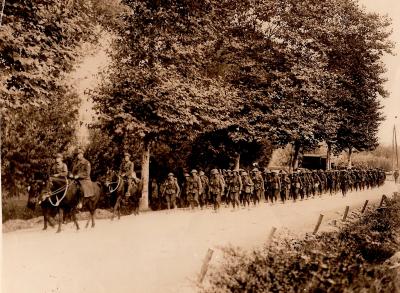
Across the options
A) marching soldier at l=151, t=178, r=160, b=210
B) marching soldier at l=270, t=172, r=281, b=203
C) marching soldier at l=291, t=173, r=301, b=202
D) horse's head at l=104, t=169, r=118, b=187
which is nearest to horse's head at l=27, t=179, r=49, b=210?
horse's head at l=104, t=169, r=118, b=187

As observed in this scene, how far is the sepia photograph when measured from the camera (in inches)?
265

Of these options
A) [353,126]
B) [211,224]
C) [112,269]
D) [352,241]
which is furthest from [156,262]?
[353,126]

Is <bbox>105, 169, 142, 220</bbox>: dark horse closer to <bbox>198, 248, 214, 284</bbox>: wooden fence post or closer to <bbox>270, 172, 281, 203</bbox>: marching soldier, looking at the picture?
<bbox>198, 248, 214, 284</bbox>: wooden fence post

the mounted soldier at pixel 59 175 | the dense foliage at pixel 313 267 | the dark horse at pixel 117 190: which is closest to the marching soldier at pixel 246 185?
the dark horse at pixel 117 190

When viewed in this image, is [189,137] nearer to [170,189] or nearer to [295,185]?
[170,189]

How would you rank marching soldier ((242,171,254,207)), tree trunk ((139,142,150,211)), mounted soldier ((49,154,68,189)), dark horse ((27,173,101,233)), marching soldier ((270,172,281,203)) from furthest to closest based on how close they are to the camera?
marching soldier ((270,172,281,203)) → marching soldier ((242,171,254,207)) → tree trunk ((139,142,150,211)) → mounted soldier ((49,154,68,189)) → dark horse ((27,173,101,233))

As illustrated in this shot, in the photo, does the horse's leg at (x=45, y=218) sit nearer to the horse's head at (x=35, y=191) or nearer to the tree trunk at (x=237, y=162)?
the horse's head at (x=35, y=191)

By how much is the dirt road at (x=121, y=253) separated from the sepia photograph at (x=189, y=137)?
0.03 meters

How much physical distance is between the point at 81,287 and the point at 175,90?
522 cm

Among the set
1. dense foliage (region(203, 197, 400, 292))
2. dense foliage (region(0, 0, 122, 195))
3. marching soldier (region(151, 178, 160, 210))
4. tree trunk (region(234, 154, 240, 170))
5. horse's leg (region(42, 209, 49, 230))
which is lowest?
dense foliage (region(203, 197, 400, 292))

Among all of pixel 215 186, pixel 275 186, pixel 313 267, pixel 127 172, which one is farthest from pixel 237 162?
pixel 313 267

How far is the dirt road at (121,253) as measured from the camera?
6453 millimetres

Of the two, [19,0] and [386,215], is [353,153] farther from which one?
[19,0]

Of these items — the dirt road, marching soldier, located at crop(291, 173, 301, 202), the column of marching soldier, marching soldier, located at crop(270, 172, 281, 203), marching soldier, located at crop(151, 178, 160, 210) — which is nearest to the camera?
the dirt road
